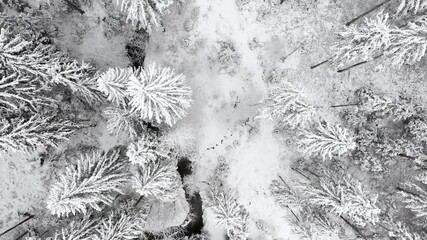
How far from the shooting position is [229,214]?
23547 mm

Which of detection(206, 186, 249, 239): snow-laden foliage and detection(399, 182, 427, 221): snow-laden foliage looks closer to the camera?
detection(206, 186, 249, 239): snow-laden foliage

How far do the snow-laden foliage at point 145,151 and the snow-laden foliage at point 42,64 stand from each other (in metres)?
5.38

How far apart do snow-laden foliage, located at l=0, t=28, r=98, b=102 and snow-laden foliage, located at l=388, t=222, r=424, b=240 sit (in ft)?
86.0

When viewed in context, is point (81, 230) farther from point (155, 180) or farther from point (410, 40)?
point (410, 40)

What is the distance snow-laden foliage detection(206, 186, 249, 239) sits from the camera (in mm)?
23531

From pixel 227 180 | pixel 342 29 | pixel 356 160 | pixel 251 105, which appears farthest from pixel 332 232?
pixel 342 29

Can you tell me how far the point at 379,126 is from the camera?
28.7 meters

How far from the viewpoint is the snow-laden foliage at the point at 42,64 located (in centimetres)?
2014

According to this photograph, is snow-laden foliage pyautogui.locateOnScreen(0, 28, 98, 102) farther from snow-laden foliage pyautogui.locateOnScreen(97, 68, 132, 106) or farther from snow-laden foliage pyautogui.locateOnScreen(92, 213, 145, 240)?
snow-laden foliage pyautogui.locateOnScreen(92, 213, 145, 240)

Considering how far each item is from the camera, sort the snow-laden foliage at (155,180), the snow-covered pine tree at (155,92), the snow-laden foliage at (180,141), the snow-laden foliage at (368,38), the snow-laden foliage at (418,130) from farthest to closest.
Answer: the snow-laden foliage at (418,130), the snow-laden foliage at (180,141), the snow-laden foliage at (368,38), the snow-laden foliage at (155,180), the snow-covered pine tree at (155,92)

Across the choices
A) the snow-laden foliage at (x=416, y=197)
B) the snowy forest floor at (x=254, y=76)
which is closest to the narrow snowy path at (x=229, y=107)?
the snowy forest floor at (x=254, y=76)

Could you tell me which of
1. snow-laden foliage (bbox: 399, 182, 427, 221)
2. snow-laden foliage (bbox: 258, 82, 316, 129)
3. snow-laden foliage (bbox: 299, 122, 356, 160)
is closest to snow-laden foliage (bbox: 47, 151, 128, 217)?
snow-laden foliage (bbox: 258, 82, 316, 129)

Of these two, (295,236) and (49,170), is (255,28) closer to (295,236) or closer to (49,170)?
(295,236)

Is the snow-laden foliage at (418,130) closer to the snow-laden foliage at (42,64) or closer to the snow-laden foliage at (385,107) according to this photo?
the snow-laden foliage at (385,107)
